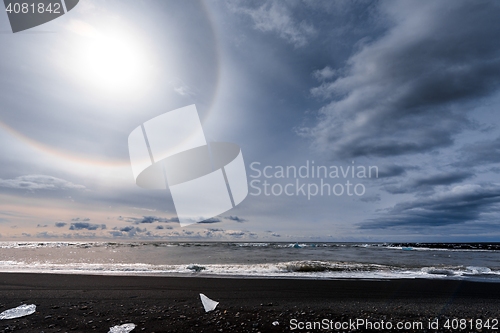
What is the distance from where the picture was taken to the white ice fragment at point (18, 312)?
806cm

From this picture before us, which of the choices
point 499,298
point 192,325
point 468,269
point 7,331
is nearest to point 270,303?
point 192,325

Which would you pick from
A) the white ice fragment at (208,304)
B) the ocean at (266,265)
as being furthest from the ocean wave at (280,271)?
the white ice fragment at (208,304)

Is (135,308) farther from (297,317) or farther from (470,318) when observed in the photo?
(470,318)

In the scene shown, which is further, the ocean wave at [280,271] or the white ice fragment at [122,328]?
the ocean wave at [280,271]

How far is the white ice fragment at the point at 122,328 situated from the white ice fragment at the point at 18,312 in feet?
12.2

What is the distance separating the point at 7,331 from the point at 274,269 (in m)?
17.0

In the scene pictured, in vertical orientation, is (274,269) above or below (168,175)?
below

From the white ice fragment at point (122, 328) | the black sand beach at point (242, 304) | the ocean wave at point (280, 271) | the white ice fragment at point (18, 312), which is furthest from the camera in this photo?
the ocean wave at point (280, 271)

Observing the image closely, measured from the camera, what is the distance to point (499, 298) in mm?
11641

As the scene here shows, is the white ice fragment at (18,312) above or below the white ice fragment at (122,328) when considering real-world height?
below

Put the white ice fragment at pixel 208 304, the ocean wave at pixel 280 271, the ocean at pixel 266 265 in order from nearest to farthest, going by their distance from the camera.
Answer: the white ice fragment at pixel 208 304 → the ocean wave at pixel 280 271 → the ocean at pixel 266 265

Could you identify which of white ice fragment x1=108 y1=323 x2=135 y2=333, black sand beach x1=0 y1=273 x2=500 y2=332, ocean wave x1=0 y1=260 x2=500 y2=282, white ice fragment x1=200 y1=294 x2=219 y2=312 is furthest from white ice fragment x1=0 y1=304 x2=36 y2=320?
ocean wave x1=0 y1=260 x2=500 y2=282

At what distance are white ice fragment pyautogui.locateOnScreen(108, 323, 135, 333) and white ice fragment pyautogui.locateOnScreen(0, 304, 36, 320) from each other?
3.71 metres

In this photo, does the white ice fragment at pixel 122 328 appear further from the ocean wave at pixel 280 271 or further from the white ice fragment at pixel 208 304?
the ocean wave at pixel 280 271
